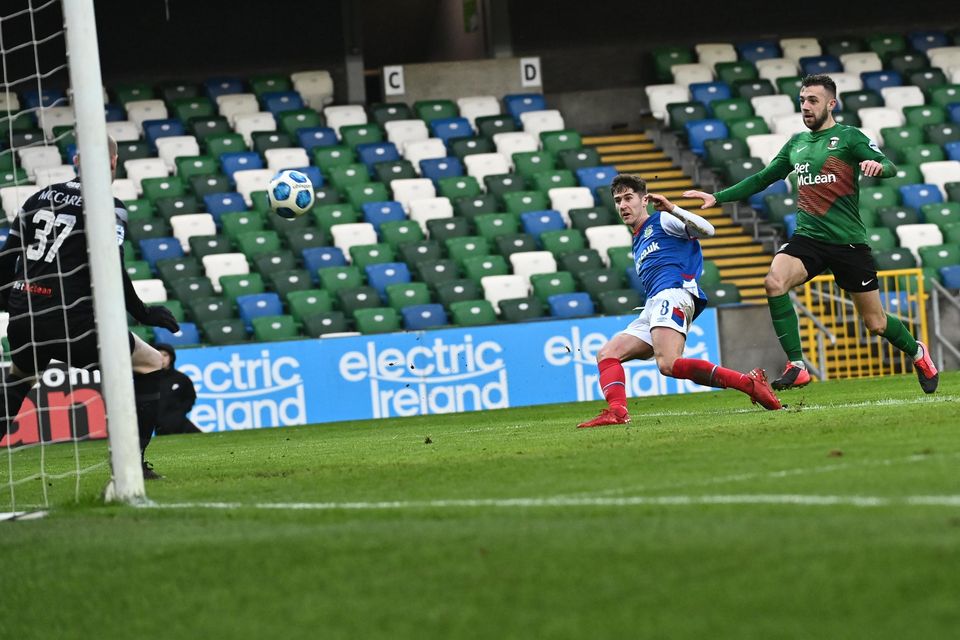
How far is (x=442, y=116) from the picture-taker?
82.0ft

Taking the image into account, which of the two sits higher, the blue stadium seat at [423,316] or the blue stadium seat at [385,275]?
the blue stadium seat at [385,275]

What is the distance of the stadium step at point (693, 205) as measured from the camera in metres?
22.1

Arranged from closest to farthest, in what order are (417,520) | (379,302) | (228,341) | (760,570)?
(760,570) → (417,520) → (228,341) → (379,302)

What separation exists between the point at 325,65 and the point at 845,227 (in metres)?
18.1

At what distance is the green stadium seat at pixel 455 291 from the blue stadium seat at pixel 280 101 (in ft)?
22.3

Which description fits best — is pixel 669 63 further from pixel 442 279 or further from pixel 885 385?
pixel 885 385

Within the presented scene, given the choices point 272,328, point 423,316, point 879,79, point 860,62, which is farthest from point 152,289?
point 860,62

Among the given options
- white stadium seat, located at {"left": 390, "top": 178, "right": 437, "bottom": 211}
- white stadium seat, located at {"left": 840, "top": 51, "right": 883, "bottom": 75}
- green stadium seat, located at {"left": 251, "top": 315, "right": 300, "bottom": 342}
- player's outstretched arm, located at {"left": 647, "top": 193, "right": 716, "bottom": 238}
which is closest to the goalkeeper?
player's outstretched arm, located at {"left": 647, "top": 193, "right": 716, "bottom": 238}

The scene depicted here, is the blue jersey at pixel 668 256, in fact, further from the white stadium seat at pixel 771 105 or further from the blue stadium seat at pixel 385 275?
the white stadium seat at pixel 771 105

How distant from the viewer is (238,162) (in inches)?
886

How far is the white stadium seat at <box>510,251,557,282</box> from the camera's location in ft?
66.4

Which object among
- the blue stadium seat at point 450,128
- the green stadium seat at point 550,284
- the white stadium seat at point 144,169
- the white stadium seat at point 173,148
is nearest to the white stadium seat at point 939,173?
the green stadium seat at point 550,284

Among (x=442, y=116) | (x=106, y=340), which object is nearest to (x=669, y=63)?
(x=442, y=116)

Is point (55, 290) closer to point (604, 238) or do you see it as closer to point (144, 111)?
point (604, 238)
